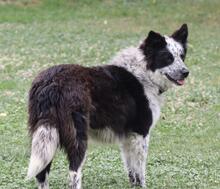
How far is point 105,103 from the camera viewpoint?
7.39m

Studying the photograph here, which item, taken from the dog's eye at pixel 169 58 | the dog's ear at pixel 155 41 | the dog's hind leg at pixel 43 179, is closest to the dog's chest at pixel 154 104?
the dog's eye at pixel 169 58

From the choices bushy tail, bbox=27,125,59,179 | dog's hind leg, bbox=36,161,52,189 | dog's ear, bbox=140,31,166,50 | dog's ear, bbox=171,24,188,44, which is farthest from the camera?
dog's ear, bbox=171,24,188,44

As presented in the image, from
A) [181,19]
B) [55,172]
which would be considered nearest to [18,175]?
[55,172]

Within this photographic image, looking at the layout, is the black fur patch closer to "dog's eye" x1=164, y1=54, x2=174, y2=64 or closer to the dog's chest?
"dog's eye" x1=164, y1=54, x2=174, y2=64

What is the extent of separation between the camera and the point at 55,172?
8.34m

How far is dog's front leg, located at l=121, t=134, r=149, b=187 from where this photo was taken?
313 inches

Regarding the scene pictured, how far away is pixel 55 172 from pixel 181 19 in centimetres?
1586

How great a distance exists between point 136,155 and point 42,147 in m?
1.55

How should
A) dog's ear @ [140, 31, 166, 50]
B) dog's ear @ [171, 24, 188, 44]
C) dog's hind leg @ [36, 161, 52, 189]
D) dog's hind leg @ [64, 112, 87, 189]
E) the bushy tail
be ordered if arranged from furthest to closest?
dog's ear @ [171, 24, 188, 44]
dog's ear @ [140, 31, 166, 50]
dog's hind leg @ [36, 161, 52, 189]
dog's hind leg @ [64, 112, 87, 189]
the bushy tail

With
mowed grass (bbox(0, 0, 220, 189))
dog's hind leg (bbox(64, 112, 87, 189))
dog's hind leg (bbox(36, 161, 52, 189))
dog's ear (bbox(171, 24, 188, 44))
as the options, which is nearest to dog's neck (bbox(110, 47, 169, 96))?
dog's ear (bbox(171, 24, 188, 44))

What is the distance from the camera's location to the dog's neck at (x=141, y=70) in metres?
8.02

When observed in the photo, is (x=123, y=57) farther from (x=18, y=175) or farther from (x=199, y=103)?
(x=199, y=103)

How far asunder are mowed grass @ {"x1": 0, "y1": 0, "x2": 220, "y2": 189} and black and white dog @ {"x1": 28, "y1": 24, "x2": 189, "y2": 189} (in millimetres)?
420

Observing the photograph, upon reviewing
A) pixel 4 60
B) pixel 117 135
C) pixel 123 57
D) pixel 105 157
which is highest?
pixel 123 57
